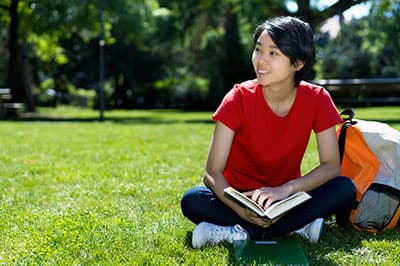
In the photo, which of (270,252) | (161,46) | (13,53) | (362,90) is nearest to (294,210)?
(270,252)

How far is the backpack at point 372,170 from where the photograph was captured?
3.37 m

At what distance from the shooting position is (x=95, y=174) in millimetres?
5371

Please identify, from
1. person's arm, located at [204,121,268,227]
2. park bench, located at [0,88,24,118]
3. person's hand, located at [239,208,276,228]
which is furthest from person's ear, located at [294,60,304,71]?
park bench, located at [0,88,24,118]

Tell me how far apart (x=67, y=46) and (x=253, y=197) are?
122ft

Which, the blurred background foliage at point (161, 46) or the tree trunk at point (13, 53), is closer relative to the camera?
the tree trunk at point (13, 53)

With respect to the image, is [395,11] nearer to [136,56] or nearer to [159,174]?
[136,56]

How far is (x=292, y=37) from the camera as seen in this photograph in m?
2.89

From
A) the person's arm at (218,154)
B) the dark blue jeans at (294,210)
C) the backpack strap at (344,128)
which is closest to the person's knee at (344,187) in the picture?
the dark blue jeans at (294,210)

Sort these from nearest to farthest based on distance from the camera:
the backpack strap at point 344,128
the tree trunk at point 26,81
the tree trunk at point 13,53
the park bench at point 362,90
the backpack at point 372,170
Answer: the backpack at point 372,170 < the backpack strap at point 344,128 < the tree trunk at point 13,53 < the tree trunk at point 26,81 < the park bench at point 362,90

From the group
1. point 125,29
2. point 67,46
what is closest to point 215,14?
point 125,29

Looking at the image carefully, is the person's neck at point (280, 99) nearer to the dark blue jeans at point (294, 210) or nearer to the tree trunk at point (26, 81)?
the dark blue jeans at point (294, 210)

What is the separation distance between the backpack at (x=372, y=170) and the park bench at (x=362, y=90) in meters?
17.1

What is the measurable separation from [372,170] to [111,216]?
5.61ft

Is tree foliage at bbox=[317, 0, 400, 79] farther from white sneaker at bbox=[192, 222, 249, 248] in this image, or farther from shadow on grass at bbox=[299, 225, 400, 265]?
white sneaker at bbox=[192, 222, 249, 248]
